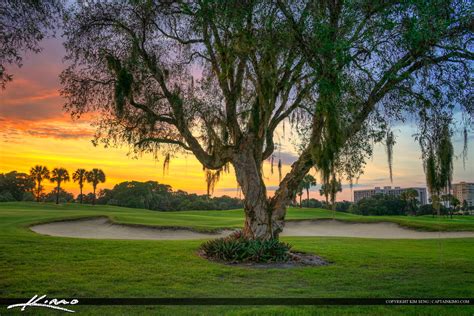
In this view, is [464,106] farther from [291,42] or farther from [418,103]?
[291,42]

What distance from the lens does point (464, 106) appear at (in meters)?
13.0

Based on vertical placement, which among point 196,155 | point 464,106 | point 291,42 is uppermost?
point 291,42

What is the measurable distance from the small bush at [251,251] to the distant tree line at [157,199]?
50.6 metres

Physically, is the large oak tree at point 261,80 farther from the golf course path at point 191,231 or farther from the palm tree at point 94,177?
the palm tree at point 94,177

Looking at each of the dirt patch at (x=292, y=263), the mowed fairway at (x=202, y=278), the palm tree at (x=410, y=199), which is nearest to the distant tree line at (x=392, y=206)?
the palm tree at (x=410, y=199)

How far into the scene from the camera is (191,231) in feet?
86.7

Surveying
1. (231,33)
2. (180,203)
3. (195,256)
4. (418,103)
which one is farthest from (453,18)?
(180,203)

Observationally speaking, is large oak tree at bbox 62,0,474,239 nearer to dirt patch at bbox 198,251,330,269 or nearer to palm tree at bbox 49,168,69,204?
dirt patch at bbox 198,251,330,269

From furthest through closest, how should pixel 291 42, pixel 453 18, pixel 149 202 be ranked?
pixel 149 202
pixel 291 42
pixel 453 18

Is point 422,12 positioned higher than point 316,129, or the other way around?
point 422,12

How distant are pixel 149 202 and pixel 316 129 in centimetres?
5741

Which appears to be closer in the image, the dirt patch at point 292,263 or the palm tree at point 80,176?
the dirt patch at point 292,263

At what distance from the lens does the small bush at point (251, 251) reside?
528 inches
